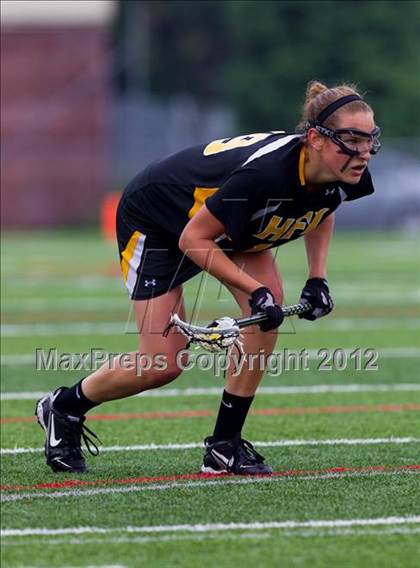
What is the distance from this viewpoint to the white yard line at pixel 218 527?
14.2 ft

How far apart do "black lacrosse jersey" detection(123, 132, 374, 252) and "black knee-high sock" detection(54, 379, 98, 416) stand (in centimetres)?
73

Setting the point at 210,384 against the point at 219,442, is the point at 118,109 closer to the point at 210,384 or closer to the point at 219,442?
the point at 210,384

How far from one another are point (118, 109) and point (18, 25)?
2954 millimetres

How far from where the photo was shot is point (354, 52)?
3494 cm

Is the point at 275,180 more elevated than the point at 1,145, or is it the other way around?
the point at 275,180

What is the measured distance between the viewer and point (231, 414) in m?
5.49

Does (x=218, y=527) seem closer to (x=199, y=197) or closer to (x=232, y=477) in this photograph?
(x=232, y=477)

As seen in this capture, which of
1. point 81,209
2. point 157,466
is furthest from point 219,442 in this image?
point 81,209

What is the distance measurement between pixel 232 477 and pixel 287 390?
2.59 metres

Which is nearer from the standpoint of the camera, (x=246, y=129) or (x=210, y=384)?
(x=210, y=384)

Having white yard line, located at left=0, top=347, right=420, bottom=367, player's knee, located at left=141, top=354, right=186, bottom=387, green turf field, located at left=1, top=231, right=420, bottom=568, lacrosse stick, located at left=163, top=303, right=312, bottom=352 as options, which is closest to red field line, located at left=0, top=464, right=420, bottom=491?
green turf field, located at left=1, top=231, right=420, bottom=568

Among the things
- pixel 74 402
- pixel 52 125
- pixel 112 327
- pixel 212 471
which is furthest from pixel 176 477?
pixel 52 125

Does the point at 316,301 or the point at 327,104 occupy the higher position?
the point at 327,104

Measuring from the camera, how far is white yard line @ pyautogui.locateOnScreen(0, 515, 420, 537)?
170 inches
